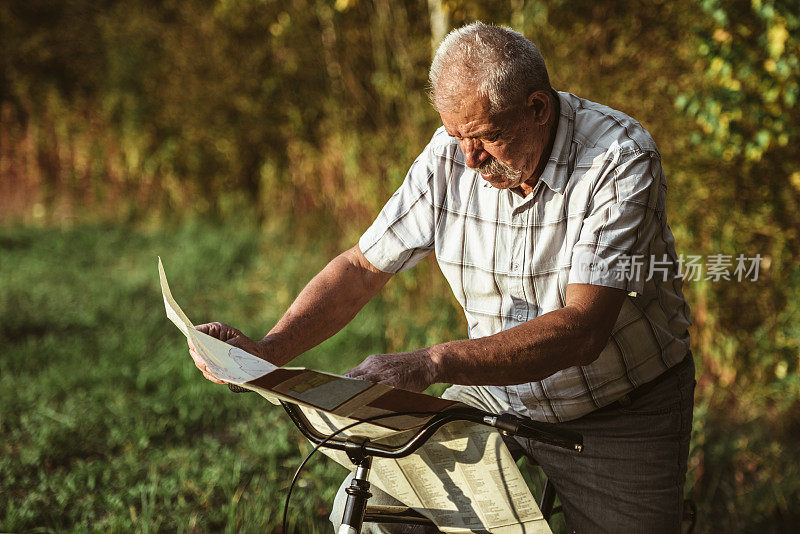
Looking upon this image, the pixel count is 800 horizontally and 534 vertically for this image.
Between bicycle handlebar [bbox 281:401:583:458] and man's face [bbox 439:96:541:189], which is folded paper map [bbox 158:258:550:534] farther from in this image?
man's face [bbox 439:96:541:189]

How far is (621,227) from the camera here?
6.02ft

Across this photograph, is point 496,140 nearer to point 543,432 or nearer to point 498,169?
point 498,169

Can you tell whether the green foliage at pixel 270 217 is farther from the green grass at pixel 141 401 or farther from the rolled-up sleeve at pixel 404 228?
the rolled-up sleeve at pixel 404 228

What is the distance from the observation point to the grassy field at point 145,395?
11.1ft

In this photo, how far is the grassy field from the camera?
11.1 ft

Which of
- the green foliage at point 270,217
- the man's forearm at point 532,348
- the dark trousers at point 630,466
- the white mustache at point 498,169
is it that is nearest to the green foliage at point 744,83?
the green foliage at point 270,217

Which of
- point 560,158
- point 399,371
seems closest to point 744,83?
point 560,158

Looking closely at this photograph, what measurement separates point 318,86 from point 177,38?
1929mm

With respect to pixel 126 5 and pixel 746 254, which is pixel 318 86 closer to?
pixel 126 5

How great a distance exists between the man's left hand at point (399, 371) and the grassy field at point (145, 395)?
6.09ft

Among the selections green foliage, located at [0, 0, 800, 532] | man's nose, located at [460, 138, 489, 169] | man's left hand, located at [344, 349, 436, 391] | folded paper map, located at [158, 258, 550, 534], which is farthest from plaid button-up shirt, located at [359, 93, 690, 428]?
green foliage, located at [0, 0, 800, 532]

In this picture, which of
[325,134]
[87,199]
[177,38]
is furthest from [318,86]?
[87,199]

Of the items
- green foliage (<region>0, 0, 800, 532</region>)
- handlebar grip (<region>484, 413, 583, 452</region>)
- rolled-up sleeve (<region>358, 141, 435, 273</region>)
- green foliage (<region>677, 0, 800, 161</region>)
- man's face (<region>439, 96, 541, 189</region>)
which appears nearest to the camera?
handlebar grip (<region>484, 413, 583, 452</region>)

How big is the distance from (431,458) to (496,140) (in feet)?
2.62
